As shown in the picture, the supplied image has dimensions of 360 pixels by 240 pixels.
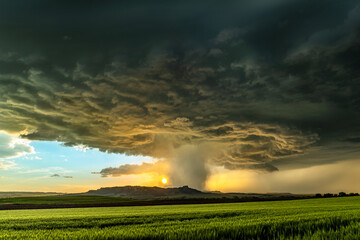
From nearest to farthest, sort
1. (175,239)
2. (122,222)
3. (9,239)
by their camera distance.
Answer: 1. (175,239)
2. (9,239)
3. (122,222)

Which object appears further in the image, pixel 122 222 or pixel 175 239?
pixel 122 222

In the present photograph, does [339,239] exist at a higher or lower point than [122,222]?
higher

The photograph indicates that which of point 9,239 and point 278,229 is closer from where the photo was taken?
point 9,239

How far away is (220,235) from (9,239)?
8.55m

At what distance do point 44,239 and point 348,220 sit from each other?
46.0 feet

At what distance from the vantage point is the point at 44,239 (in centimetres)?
962

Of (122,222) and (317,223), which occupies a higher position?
(317,223)

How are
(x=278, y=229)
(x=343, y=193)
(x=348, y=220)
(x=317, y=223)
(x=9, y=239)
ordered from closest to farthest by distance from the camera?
(x=9, y=239)
(x=278, y=229)
(x=317, y=223)
(x=348, y=220)
(x=343, y=193)

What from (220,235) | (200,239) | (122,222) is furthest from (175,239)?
(122,222)

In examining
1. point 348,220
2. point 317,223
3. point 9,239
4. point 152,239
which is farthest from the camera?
point 348,220

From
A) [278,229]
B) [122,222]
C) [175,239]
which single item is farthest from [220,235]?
[122,222]

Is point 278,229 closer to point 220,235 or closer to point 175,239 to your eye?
point 220,235

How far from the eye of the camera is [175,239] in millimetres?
8477

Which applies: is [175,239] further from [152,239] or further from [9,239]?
[9,239]
